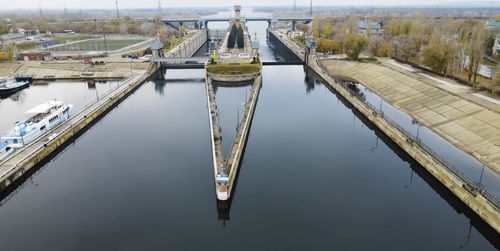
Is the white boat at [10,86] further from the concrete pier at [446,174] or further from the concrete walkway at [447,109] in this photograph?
the concrete walkway at [447,109]

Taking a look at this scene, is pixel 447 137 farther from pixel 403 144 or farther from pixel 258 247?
pixel 258 247

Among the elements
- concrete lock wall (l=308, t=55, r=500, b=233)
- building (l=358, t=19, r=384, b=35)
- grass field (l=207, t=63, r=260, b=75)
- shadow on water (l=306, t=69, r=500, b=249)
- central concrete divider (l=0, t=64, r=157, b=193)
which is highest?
building (l=358, t=19, r=384, b=35)

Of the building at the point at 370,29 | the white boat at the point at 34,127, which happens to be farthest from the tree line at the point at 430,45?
the white boat at the point at 34,127

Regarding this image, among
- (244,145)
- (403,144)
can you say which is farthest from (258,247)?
(403,144)

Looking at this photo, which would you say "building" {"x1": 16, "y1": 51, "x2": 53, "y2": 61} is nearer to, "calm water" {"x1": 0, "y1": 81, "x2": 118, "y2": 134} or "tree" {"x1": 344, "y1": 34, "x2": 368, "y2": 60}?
"calm water" {"x1": 0, "y1": 81, "x2": 118, "y2": 134}

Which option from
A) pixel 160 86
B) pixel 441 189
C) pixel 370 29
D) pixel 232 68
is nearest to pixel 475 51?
pixel 441 189

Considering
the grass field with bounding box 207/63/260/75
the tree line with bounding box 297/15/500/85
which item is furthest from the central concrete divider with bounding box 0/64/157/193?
the tree line with bounding box 297/15/500/85
